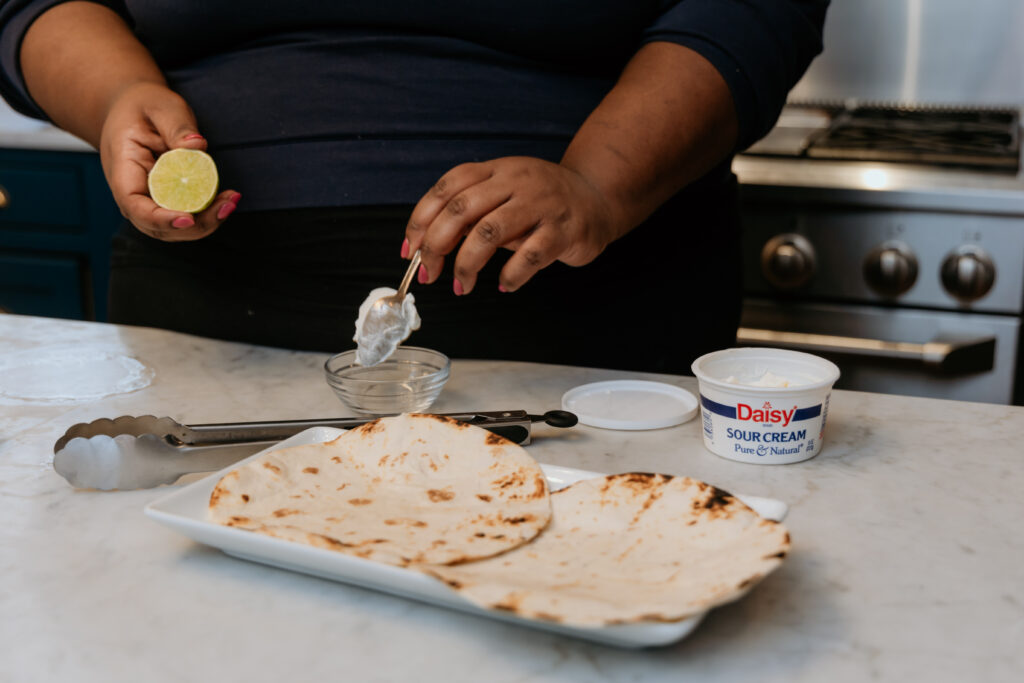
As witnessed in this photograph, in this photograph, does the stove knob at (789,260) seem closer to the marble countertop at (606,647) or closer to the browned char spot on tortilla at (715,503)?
the marble countertop at (606,647)

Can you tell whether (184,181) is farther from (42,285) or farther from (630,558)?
(42,285)

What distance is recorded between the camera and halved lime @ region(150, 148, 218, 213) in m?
0.96

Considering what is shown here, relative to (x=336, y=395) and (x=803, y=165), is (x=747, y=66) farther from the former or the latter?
(x=803, y=165)

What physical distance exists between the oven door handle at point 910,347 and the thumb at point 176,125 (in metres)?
0.93

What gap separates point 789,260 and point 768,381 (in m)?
0.92

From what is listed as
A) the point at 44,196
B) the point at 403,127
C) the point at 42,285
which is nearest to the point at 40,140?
the point at 44,196

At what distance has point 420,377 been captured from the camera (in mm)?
894

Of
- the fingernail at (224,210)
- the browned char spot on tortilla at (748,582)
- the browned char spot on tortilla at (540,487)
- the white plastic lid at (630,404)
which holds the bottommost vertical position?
the white plastic lid at (630,404)

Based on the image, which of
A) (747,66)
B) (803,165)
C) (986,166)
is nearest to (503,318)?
(747,66)

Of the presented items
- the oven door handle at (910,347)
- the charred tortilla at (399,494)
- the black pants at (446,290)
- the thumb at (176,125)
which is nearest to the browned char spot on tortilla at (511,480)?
the charred tortilla at (399,494)

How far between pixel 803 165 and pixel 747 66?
78 centimetres

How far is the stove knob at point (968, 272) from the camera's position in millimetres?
1563

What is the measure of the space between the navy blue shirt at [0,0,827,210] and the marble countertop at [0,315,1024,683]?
0.99 ft

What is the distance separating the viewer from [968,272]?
5.14ft
